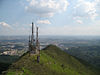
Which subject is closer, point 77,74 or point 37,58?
point 37,58

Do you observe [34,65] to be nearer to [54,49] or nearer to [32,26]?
[32,26]

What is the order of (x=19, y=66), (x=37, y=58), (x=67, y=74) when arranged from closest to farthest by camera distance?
(x=19, y=66)
(x=37, y=58)
(x=67, y=74)

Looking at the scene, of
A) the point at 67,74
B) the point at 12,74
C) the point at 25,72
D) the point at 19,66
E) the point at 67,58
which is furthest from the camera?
the point at 67,58

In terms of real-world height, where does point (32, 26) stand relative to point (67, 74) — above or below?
above

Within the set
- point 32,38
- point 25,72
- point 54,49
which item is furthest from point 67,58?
point 25,72


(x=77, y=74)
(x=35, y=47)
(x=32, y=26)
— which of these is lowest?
(x=77, y=74)

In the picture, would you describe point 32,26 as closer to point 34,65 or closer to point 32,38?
point 32,38

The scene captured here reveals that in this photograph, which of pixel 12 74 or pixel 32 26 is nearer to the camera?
pixel 12 74

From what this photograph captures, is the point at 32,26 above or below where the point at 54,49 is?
above

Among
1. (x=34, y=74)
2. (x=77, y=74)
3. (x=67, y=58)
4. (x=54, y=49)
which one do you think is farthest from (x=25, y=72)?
(x=54, y=49)
